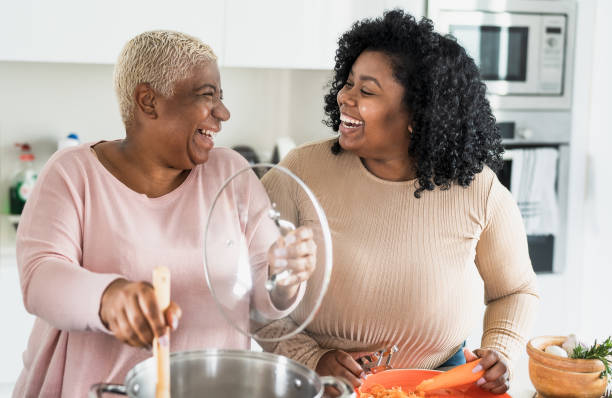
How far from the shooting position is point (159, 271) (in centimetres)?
79

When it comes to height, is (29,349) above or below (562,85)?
below

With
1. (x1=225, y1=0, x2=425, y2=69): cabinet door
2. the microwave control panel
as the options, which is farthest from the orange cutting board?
the microwave control panel

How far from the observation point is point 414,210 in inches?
54.5

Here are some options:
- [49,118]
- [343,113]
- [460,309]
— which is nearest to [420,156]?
[343,113]

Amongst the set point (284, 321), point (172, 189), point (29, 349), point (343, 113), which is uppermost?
point (343, 113)

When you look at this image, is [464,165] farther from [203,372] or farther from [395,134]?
[203,372]

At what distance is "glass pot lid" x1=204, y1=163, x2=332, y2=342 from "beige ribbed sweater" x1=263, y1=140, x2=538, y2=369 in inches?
13.4

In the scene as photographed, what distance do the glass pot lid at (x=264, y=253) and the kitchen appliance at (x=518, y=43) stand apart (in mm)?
1723

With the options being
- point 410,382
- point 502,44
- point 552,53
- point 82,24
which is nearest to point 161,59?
point 410,382

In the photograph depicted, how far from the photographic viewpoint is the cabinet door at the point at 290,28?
7.94 ft

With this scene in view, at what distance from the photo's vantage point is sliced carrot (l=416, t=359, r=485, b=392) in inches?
44.7

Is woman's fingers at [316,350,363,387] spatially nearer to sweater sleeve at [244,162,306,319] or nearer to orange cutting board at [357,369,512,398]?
orange cutting board at [357,369,512,398]

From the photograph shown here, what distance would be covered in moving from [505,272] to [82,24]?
155 centimetres

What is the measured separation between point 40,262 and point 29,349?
27 cm
